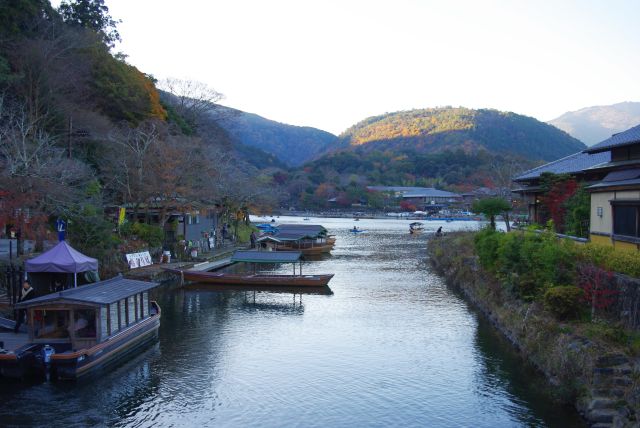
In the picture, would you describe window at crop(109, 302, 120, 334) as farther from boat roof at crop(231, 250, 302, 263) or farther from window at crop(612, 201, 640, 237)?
window at crop(612, 201, 640, 237)

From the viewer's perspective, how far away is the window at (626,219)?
16.7m

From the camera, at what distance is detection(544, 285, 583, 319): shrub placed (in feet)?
51.5

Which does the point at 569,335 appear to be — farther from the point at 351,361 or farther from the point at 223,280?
the point at 223,280

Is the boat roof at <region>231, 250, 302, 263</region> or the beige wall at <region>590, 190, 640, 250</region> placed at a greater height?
the beige wall at <region>590, 190, 640, 250</region>

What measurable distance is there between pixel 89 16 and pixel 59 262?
4554cm

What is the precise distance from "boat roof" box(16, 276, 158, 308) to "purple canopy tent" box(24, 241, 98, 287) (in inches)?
53.6

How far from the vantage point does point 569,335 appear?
47.6 feet

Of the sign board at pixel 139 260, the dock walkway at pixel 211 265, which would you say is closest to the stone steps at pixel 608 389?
the sign board at pixel 139 260

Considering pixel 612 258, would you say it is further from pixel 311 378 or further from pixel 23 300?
pixel 23 300

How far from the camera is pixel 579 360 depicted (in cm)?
1327

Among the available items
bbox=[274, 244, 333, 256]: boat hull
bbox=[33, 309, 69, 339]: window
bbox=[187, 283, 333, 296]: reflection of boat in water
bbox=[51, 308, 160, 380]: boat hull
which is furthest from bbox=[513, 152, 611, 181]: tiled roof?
bbox=[33, 309, 69, 339]: window

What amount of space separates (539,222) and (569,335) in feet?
61.9

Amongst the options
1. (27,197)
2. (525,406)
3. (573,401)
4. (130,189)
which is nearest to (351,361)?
(525,406)

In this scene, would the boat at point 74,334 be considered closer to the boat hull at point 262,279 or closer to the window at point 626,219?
the boat hull at point 262,279
